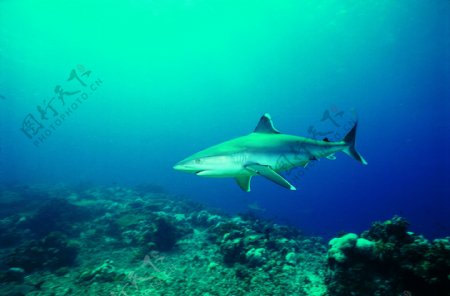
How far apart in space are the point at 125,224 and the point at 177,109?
157724 mm

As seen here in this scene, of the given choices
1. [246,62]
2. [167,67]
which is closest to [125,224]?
[246,62]

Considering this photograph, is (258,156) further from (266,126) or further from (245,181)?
(266,126)

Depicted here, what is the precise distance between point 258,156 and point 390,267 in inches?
134

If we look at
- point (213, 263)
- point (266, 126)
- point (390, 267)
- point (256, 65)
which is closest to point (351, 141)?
point (266, 126)

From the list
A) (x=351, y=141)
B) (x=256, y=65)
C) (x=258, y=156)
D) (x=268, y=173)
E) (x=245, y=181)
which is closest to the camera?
(x=268, y=173)

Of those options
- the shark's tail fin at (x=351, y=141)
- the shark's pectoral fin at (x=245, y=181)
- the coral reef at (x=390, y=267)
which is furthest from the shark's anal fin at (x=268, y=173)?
the shark's tail fin at (x=351, y=141)

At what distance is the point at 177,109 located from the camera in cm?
16612

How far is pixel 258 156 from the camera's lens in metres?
5.62

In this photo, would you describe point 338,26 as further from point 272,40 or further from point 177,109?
point 177,109

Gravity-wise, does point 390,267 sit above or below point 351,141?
below

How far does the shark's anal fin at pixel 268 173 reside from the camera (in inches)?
191

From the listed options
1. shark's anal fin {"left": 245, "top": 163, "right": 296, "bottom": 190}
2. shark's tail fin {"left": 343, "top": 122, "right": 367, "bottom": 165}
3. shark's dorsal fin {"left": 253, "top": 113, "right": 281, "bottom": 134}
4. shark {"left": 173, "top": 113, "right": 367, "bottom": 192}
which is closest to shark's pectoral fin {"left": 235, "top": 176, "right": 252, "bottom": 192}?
shark {"left": 173, "top": 113, "right": 367, "bottom": 192}

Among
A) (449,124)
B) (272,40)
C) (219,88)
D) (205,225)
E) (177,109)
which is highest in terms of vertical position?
(449,124)

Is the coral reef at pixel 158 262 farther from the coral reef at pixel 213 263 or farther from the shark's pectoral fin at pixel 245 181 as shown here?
the shark's pectoral fin at pixel 245 181
